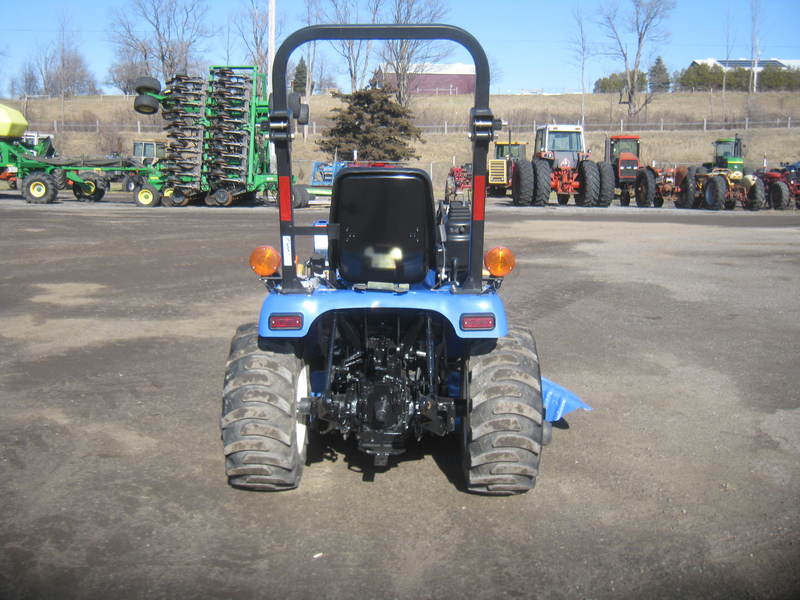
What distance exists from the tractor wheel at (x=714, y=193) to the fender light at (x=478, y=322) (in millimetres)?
25068

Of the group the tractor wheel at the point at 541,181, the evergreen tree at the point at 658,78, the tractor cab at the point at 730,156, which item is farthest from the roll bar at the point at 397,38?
the evergreen tree at the point at 658,78

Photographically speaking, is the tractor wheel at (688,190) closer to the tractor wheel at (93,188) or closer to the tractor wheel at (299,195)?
the tractor wheel at (93,188)

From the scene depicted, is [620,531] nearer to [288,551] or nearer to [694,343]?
[288,551]

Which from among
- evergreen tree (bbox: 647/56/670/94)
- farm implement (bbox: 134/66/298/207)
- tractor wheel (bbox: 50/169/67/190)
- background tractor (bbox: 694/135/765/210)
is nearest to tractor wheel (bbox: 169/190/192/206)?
farm implement (bbox: 134/66/298/207)

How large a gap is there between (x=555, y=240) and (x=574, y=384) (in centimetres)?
1124

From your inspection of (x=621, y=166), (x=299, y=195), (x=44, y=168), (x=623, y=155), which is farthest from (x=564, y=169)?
(x=299, y=195)

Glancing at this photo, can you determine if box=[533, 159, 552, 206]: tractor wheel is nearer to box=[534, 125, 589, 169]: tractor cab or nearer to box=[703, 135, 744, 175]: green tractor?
box=[534, 125, 589, 169]: tractor cab

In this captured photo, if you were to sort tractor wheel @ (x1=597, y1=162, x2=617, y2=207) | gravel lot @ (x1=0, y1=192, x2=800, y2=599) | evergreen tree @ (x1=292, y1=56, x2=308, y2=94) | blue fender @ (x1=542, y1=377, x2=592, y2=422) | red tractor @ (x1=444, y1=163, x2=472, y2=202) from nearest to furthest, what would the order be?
gravel lot @ (x1=0, y1=192, x2=800, y2=599) < blue fender @ (x1=542, y1=377, x2=592, y2=422) < red tractor @ (x1=444, y1=163, x2=472, y2=202) < tractor wheel @ (x1=597, y1=162, x2=617, y2=207) < evergreen tree @ (x1=292, y1=56, x2=308, y2=94)

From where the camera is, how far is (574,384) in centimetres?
691

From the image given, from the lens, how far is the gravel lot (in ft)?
12.1

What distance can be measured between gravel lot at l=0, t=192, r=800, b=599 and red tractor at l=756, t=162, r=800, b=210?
19.2 meters

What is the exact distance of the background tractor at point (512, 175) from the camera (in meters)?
27.5

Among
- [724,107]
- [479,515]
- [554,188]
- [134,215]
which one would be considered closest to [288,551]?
[479,515]

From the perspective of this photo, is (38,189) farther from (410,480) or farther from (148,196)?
(410,480)
